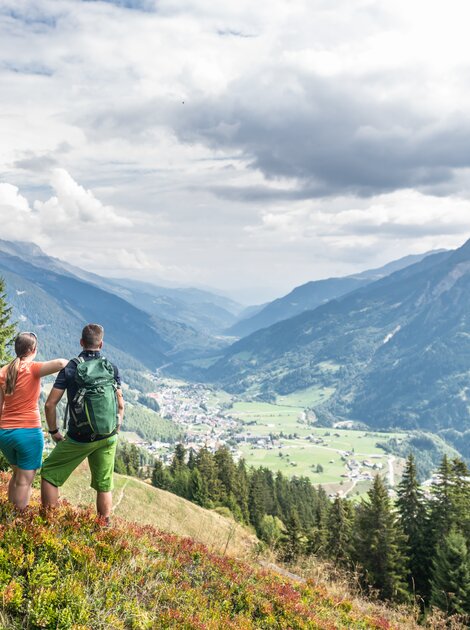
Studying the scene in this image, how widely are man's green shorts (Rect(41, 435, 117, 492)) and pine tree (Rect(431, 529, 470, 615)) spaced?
24296 mm

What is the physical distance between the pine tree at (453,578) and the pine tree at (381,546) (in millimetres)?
5014

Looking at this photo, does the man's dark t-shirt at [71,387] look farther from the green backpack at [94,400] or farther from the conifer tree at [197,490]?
the conifer tree at [197,490]

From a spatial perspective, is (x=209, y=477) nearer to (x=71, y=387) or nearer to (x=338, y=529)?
(x=338, y=529)

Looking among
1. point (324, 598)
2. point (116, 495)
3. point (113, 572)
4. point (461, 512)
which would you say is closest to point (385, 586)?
point (461, 512)

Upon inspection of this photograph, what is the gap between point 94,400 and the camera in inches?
303

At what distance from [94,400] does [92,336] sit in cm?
114

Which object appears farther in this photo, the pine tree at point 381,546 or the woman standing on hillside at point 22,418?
the pine tree at point 381,546

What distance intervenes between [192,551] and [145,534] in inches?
41.0

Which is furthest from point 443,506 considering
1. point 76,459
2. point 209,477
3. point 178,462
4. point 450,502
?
point 178,462

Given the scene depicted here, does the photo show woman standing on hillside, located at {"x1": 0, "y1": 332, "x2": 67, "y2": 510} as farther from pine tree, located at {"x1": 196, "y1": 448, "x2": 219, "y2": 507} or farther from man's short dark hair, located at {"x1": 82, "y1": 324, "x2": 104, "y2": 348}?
pine tree, located at {"x1": 196, "y1": 448, "x2": 219, "y2": 507}

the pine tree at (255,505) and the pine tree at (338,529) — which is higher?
the pine tree at (338,529)

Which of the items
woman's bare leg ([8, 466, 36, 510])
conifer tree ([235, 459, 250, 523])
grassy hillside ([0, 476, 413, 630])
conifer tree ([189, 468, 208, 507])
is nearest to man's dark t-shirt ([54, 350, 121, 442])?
woman's bare leg ([8, 466, 36, 510])

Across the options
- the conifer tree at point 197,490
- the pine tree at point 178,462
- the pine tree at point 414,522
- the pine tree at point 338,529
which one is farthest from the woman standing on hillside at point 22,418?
the pine tree at point 178,462

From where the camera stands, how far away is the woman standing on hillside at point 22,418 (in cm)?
770
